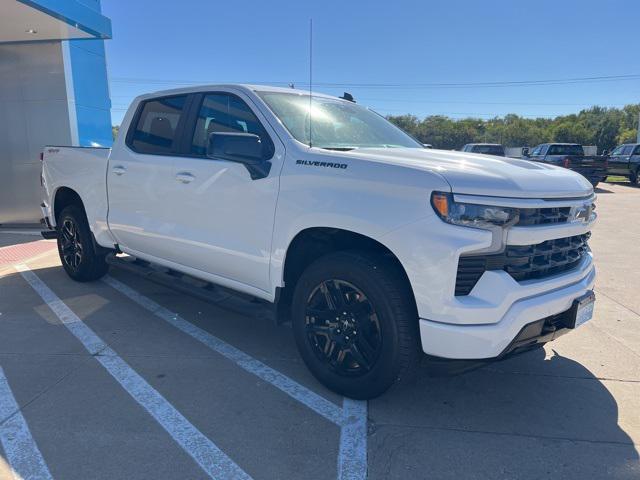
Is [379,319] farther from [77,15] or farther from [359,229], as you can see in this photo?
[77,15]

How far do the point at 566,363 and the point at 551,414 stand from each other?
0.87 metres

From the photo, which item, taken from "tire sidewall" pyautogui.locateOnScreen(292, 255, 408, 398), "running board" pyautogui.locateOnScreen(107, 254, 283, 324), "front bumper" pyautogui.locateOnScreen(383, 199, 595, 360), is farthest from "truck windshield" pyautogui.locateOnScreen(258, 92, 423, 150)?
"running board" pyautogui.locateOnScreen(107, 254, 283, 324)

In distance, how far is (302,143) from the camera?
11.2 feet

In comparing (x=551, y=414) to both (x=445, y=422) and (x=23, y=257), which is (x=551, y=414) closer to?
(x=445, y=422)

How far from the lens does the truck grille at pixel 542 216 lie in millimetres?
2763

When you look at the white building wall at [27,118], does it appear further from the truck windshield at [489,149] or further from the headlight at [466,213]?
the truck windshield at [489,149]

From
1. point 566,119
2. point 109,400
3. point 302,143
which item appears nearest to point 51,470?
point 109,400

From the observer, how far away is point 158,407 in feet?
10.5

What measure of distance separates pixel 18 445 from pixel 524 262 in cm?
294

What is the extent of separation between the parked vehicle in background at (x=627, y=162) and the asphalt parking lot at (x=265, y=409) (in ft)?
68.1

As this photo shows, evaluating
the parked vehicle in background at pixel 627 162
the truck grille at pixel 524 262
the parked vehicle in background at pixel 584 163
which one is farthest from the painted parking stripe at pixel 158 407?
the parked vehicle in background at pixel 627 162

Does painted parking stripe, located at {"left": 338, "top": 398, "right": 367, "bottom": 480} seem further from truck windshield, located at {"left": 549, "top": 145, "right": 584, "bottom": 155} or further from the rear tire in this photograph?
truck windshield, located at {"left": 549, "top": 145, "right": 584, "bottom": 155}

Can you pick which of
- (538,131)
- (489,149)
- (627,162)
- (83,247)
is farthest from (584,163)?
(538,131)

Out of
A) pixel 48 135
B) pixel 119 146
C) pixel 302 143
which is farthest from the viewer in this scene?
pixel 48 135
